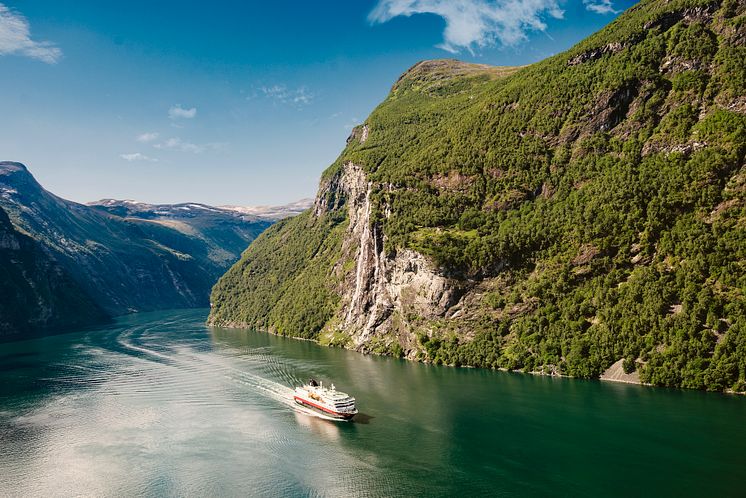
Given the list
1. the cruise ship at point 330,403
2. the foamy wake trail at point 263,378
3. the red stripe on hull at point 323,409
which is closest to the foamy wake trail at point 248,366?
the foamy wake trail at point 263,378

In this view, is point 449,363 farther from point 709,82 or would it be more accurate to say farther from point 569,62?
point 569,62

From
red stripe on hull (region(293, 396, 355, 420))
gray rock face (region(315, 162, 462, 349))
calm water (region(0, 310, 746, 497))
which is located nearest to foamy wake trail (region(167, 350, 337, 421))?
calm water (region(0, 310, 746, 497))

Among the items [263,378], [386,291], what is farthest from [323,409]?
[386,291]

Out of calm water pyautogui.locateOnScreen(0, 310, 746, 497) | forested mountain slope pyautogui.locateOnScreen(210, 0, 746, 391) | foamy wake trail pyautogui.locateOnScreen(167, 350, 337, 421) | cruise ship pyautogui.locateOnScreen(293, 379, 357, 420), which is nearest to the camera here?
calm water pyautogui.locateOnScreen(0, 310, 746, 497)

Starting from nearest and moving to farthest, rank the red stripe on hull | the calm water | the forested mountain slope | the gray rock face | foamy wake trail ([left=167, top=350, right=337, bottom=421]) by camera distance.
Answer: the calm water → the red stripe on hull → foamy wake trail ([left=167, top=350, right=337, bottom=421]) → the forested mountain slope → the gray rock face

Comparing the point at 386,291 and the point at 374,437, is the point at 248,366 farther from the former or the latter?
the point at 374,437

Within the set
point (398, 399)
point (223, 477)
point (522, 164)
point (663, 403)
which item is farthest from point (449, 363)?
point (223, 477)

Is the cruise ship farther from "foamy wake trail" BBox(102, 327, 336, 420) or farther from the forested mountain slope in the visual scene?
the forested mountain slope
